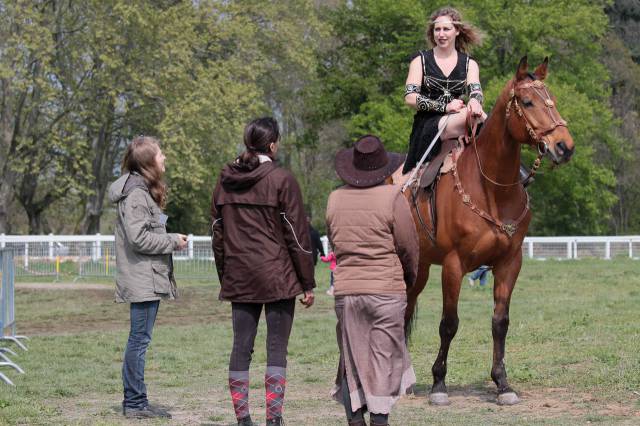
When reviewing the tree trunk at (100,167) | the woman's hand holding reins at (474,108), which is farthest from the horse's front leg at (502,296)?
the tree trunk at (100,167)

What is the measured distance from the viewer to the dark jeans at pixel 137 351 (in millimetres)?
8234

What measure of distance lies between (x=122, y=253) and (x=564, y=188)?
4051 cm

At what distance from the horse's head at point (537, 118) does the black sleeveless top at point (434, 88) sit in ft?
2.04

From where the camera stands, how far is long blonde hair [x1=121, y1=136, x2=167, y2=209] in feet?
27.5

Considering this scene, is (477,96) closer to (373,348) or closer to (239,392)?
(373,348)

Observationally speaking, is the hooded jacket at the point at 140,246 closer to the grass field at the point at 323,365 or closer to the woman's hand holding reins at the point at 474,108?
the grass field at the point at 323,365

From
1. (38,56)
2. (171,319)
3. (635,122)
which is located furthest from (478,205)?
(635,122)

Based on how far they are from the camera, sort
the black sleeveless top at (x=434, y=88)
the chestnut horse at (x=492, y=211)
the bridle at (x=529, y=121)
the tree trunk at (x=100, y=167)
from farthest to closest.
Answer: the tree trunk at (x=100, y=167) < the black sleeveless top at (x=434, y=88) < the chestnut horse at (x=492, y=211) < the bridle at (x=529, y=121)

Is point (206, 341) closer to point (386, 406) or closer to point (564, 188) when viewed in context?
point (386, 406)

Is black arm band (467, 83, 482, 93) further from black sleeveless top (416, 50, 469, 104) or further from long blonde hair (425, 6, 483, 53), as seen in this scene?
long blonde hair (425, 6, 483, 53)

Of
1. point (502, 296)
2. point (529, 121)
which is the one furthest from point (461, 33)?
point (502, 296)

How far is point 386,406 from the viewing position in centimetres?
662

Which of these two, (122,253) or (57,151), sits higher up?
(57,151)

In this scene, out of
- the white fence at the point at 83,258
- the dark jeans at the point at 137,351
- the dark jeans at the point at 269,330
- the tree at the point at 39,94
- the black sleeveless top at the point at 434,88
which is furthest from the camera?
the tree at the point at 39,94
